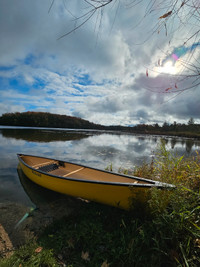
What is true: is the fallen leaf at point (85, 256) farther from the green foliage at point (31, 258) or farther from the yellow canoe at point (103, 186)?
the yellow canoe at point (103, 186)

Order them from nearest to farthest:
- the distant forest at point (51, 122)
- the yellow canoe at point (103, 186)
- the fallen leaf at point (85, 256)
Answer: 1. the fallen leaf at point (85, 256)
2. the yellow canoe at point (103, 186)
3. the distant forest at point (51, 122)

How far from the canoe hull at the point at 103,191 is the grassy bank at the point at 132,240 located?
0.26 meters

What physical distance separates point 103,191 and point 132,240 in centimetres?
126

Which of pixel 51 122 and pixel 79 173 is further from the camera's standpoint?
pixel 51 122

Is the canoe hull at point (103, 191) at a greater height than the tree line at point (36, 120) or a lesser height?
lesser

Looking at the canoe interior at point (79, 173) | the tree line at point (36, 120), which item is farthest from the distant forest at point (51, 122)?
the canoe interior at point (79, 173)

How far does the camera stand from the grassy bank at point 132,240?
6.45 ft

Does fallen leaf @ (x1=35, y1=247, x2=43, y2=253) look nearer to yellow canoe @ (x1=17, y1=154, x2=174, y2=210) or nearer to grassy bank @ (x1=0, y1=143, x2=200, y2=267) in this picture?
grassy bank @ (x1=0, y1=143, x2=200, y2=267)

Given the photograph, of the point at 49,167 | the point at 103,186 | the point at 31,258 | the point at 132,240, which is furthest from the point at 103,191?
the point at 49,167

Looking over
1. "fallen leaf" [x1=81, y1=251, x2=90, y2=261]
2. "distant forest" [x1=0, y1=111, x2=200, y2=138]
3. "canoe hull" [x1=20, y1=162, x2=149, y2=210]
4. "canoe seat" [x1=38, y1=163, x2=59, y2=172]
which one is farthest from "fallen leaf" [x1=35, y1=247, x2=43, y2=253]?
"distant forest" [x1=0, y1=111, x2=200, y2=138]

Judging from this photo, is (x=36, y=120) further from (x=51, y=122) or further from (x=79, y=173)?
(x=79, y=173)

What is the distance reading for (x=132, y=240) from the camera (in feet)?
7.36

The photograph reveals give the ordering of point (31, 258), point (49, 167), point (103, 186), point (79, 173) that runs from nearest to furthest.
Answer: point (31, 258)
point (103, 186)
point (79, 173)
point (49, 167)

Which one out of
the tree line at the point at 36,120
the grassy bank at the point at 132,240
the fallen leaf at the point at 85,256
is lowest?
the fallen leaf at the point at 85,256
